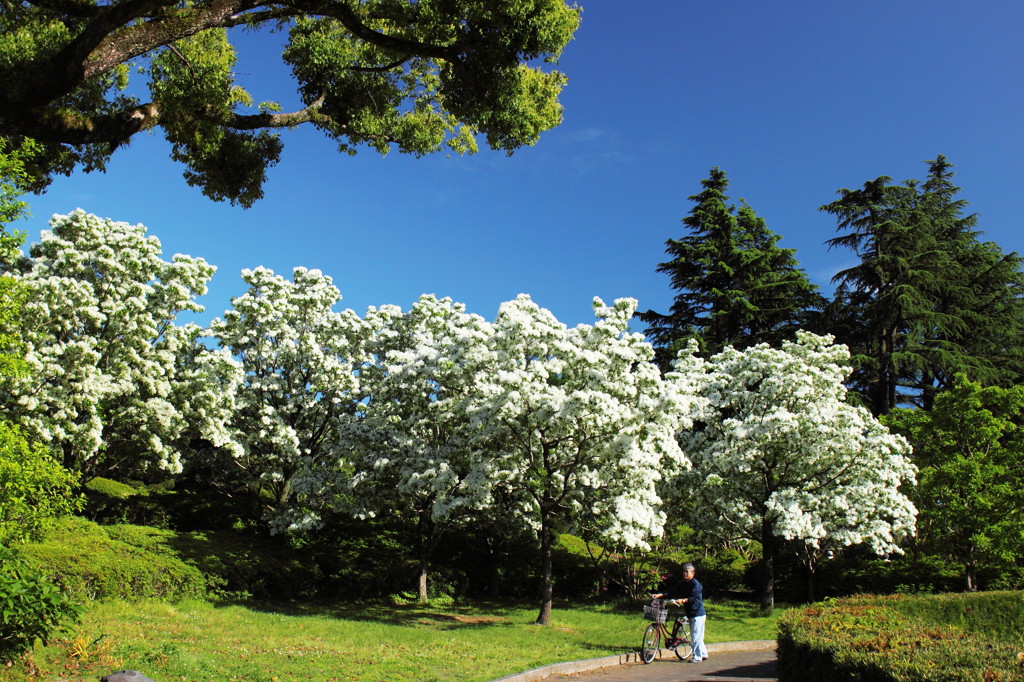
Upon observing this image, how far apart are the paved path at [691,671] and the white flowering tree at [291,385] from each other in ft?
40.4

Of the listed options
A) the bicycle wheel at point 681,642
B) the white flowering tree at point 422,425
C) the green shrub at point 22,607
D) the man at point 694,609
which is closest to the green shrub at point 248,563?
the white flowering tree at point 422,425

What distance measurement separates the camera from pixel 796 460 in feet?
74.3

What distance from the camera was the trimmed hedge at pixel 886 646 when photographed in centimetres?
661

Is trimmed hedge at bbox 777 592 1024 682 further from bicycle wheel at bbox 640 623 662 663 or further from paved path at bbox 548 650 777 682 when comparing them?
bicycle wheel at bbox 640 623 662 663

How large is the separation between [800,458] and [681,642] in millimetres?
10265

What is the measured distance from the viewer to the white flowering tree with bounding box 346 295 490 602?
1911 centimetres

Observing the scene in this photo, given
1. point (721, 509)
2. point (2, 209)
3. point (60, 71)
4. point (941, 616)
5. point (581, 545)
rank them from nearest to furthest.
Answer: point (60, 71) < point (2, 209) < point (941, 616) < point (721, 509) < point (581, 545)

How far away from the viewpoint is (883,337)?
4006cm

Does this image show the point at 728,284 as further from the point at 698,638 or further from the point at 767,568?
the point at 698,638

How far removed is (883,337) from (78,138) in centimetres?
4009

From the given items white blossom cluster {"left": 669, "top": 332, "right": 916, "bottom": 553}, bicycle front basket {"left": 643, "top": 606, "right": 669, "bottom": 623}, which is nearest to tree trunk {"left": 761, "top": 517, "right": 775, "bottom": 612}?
white blossom cluster {"left": 669, "top": 332, "right": 916, "bottom": 553}

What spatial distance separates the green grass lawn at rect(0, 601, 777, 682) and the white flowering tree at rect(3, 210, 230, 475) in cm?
579

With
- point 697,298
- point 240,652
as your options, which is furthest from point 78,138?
point 697,298

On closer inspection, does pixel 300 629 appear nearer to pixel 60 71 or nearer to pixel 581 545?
pixel 60 71
